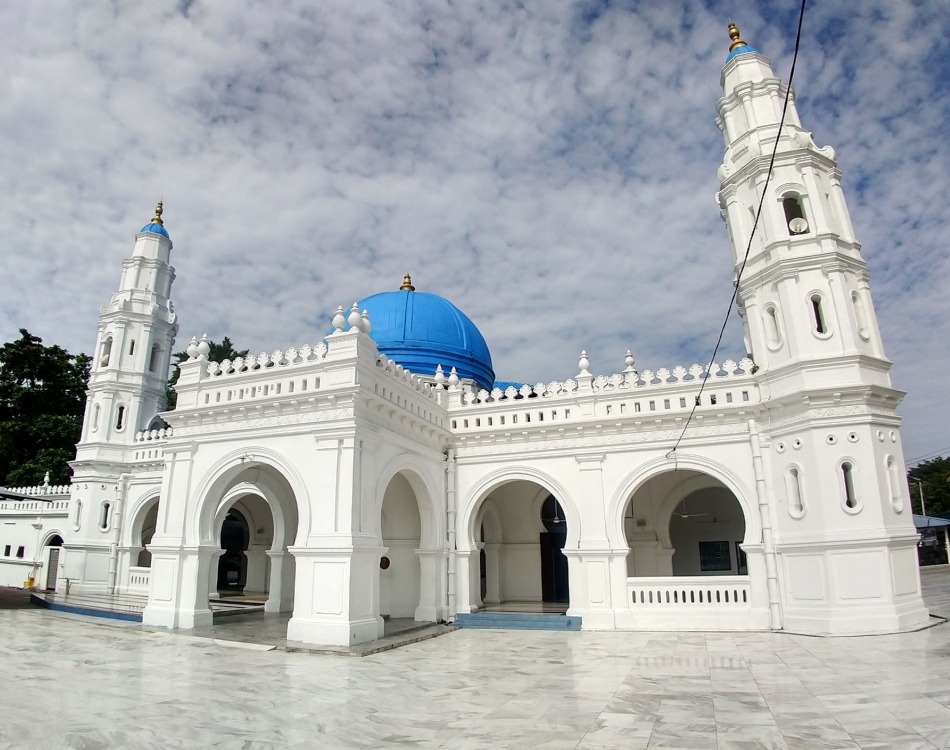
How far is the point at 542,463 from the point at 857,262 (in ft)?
29.0

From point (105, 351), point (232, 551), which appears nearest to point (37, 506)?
point (232, 551)

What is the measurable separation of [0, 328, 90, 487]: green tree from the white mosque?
23.0 meters

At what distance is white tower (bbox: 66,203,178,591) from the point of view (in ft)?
75.6

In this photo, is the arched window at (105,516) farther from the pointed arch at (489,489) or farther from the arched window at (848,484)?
the arched window at (848,484)

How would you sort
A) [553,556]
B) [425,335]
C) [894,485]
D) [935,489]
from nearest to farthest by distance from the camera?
1. [894,485]
2. [553,556]
3. [425,335]
4. [935,489]

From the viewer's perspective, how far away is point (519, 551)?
62.8 feet

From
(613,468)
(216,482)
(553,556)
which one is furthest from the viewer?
(553,556)

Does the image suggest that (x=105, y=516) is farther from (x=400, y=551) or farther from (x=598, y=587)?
(x=598, y=587)

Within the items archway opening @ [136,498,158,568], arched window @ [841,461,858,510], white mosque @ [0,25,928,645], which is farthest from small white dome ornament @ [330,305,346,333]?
archway opening @ [136,498,158,568]

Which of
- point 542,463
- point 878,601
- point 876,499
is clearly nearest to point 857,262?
point 876,499

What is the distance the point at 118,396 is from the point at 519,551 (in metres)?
16.3

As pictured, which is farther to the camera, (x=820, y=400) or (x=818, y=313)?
(x=818, y=313)

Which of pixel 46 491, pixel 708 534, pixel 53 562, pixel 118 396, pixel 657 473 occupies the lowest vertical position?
pixel 53 562

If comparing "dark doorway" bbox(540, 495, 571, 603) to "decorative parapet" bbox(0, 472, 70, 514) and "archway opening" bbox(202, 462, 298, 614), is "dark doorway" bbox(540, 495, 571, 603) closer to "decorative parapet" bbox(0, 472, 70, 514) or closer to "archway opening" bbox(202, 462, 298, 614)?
"archway opening" bbox(202, 462, 298, 614)
